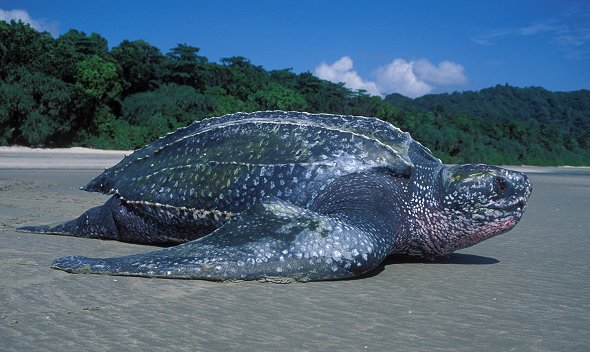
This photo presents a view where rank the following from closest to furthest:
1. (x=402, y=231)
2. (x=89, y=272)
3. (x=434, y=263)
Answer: (x=89, y=272)
(x=402, y=231)
(x=434, y=263)

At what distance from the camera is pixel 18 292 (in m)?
2.31

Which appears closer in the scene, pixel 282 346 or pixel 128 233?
pixel 282 346

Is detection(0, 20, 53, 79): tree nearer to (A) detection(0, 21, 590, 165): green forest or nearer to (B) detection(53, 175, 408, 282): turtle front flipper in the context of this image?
(A) detection(0, 21, 590, 165): green forest

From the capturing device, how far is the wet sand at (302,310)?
5.99 ft

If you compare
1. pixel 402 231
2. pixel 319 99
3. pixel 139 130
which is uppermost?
pixel 319 99

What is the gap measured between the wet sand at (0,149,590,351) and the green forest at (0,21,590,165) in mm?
20443

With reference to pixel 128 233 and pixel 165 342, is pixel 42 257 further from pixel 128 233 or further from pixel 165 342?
pixel 165 342

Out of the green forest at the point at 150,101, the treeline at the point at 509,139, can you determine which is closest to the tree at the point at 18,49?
the green forest at the point at 150,101

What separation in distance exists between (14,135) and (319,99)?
24.2 m

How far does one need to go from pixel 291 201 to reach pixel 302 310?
47.9 inches

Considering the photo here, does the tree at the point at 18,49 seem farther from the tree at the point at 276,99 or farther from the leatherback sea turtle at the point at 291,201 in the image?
the leatherback sea turtle at the point at 291,201

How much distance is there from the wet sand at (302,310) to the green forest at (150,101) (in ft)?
67.1

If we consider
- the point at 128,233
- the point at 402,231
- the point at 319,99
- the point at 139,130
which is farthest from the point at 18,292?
the point at 319,99

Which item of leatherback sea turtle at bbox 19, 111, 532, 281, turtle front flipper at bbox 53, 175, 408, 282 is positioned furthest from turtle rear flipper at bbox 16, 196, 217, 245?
turtle front flipper at bbox 53, 175, 408, 282
